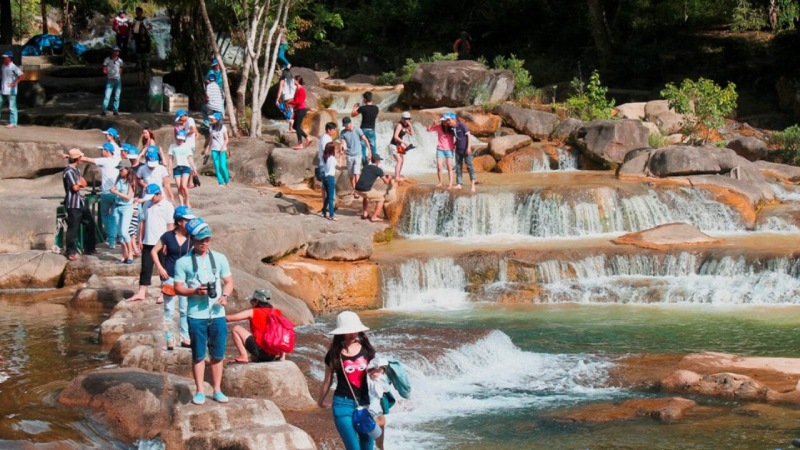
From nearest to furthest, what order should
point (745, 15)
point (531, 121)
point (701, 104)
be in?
point (701, 104) → point (531, 121) → point (745, 15)

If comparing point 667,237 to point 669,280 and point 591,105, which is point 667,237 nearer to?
point 669,280

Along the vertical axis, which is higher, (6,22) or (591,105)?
(6,22)

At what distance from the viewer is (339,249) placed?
60.3 ft

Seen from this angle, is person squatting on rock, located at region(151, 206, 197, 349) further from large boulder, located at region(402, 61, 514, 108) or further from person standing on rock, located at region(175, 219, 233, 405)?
large boulder, located at region(402, 61, 514, 108)

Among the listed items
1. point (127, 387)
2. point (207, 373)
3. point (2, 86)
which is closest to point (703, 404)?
point (207, 373)

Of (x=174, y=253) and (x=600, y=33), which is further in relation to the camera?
(x=600, y=33)

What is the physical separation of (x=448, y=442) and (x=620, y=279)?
8.05m

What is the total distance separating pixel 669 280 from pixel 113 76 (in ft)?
42.2

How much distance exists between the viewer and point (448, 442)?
36.2 ft

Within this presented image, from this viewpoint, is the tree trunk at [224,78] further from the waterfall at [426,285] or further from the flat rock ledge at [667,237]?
the flat rock ledge at [667,237]

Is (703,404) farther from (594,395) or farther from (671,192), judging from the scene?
(671,192)

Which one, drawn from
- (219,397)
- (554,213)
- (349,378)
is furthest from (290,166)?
(349,378)

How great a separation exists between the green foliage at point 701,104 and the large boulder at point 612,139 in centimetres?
143

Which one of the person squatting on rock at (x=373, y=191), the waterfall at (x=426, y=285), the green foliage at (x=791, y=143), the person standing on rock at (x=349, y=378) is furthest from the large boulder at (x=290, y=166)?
the person standing on rock at (x=349, y=378)
